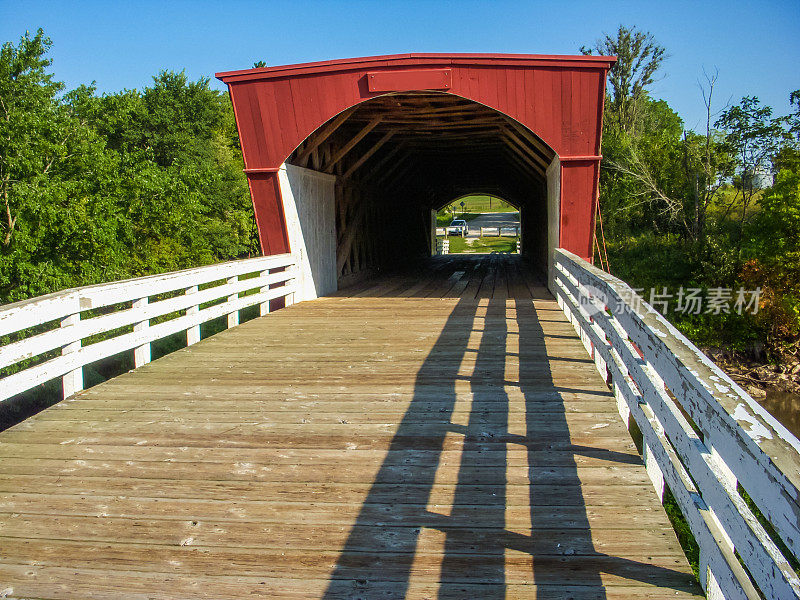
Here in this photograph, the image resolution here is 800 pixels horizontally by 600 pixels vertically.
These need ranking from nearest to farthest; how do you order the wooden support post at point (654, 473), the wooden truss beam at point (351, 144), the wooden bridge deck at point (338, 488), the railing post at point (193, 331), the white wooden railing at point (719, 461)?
the white wooden railing at point (719, 461)
the wooden bridge deck at point (338, 488)
the wooden support post at point (654, 473)
the railing post at point (193, 331)
the wooden truss beam at point (351, 144)

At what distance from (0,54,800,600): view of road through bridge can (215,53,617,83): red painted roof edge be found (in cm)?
4

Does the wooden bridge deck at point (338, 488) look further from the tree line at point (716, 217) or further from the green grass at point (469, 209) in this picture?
the green grass at point (469, 209)

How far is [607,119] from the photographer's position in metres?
30.5

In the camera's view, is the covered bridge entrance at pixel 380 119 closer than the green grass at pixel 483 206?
Yes

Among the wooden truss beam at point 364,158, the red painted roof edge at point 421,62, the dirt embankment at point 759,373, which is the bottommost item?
the dirt embankment at point 759,373

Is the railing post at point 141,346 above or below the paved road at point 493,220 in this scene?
below

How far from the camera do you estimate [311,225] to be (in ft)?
31.3

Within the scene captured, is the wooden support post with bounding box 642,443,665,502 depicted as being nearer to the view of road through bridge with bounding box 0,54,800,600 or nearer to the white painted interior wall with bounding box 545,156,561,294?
the view of road through bridge with bounding box 0,54,800,600

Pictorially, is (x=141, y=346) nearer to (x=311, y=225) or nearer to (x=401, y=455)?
(x=401, y=455)

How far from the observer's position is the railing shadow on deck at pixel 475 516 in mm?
2133

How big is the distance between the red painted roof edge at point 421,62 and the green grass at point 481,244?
26.4 m

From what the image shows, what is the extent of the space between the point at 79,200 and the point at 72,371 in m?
18.0

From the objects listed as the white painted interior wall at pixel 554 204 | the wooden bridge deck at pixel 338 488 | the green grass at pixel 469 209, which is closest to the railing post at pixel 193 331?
the wooden bridge deck at pixel 338 488

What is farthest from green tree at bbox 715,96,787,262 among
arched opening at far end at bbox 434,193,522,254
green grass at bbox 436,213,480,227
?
green grass at bbox 436,213,480,227
